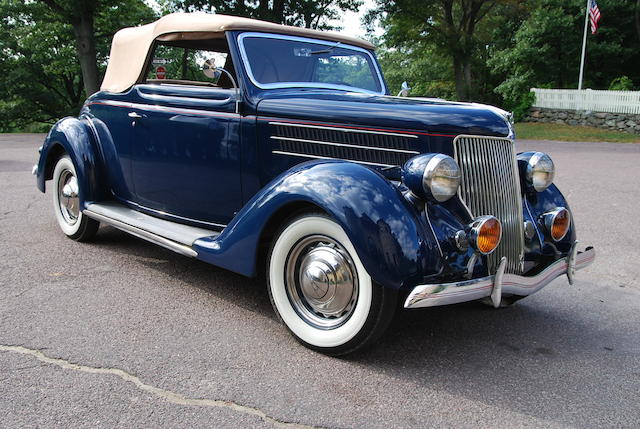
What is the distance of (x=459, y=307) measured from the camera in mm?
3359

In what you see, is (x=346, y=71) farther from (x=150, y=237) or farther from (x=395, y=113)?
(x=150, y=237)

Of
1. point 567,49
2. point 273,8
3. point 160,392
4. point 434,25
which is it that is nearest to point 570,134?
point 567,49

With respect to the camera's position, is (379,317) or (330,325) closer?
(379,317)

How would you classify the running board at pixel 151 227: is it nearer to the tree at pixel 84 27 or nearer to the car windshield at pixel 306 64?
the car windshield at pixel 306 64

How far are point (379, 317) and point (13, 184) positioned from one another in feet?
22.8

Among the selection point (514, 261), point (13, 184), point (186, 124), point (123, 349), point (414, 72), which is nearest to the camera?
point (123, 349)

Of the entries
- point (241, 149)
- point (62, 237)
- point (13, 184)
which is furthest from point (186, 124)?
point (13, 184)

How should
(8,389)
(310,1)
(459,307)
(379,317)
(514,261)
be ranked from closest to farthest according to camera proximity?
1. (8,389)
2. (379,317)
3. (514,261)
4. (459,307)
5. (310,1)

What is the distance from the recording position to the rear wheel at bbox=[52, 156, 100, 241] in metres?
4.57

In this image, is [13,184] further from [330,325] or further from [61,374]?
[330,325]

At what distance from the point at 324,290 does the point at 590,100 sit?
22098 millimetres

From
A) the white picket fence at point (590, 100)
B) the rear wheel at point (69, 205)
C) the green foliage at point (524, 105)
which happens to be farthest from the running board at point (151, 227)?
the green foliage at point (524, 105)

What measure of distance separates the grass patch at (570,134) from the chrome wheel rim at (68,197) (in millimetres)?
15924

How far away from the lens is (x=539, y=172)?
10.3 feet
